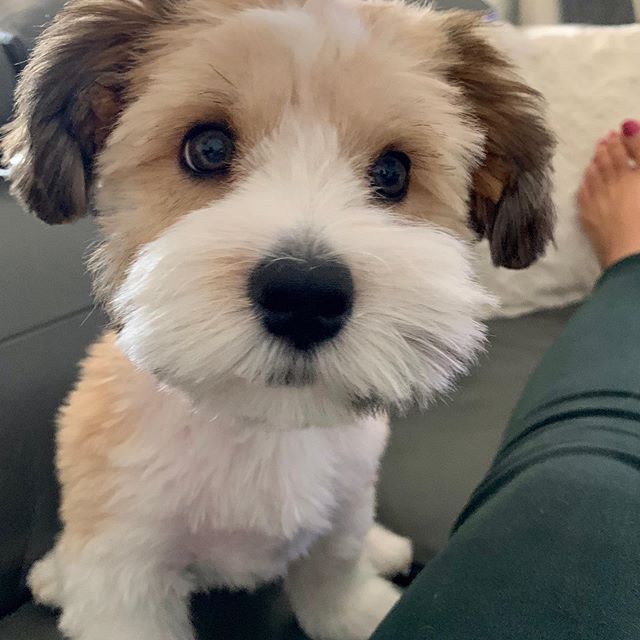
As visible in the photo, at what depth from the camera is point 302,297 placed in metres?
0.57

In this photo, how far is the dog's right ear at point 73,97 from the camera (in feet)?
2.39

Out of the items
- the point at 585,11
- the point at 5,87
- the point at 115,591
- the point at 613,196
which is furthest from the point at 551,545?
the point at 585,11

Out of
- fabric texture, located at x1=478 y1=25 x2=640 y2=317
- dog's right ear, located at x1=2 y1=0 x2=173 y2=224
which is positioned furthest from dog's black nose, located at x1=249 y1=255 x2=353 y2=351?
fabric texture, located at x1=478 y1=25 x2=640 y2=317

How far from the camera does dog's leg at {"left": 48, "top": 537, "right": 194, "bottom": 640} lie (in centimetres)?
85

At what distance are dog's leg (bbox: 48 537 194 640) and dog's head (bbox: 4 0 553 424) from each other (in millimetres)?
287

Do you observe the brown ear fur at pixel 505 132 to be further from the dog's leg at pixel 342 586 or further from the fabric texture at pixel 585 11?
the fabric texture at pixel 585 11

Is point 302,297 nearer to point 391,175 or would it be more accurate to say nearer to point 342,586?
point 391,175

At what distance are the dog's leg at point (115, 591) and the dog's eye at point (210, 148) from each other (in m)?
0.43

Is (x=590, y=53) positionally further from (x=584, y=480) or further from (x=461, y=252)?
(x=584, y=480)

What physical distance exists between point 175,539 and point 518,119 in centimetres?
62

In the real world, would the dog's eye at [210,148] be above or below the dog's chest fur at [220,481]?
above

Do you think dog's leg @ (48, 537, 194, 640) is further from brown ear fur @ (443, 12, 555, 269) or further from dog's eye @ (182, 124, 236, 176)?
brown ear fur @ (443, 12, 555, 269)

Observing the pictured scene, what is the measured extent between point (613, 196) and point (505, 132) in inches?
33.6

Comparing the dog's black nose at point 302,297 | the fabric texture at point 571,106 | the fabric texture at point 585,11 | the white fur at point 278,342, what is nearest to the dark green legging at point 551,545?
the white fur at point 278,342
